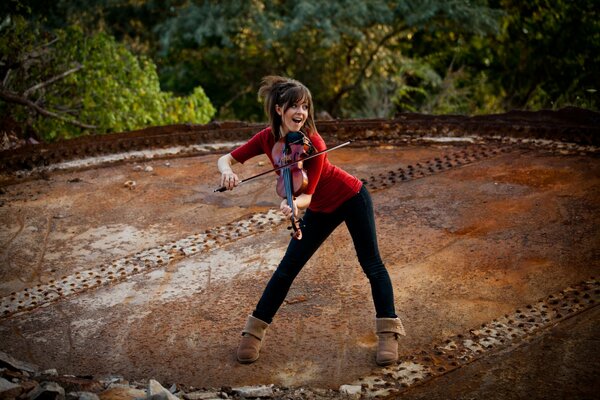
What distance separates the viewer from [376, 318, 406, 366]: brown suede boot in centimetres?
321

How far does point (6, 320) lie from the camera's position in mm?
3885

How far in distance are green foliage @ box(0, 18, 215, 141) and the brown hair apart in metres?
6.84

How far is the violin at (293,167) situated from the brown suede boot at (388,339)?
0.58m

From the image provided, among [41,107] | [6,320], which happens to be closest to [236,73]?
[41,107]

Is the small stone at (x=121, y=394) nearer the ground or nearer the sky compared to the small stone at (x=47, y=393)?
nearer the ground

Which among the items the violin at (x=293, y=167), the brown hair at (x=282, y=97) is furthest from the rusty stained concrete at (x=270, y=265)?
the brown hair at (x=282, y=97)

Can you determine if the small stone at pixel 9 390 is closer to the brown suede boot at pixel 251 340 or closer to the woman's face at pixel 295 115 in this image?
the brown suede boot at pixel 251 340

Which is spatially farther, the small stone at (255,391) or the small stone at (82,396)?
the small stone at (255,391)

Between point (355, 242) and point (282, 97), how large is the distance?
745 mm

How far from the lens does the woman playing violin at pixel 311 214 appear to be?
313 cm

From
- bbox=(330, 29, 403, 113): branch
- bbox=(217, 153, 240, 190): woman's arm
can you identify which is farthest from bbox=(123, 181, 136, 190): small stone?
bbox=(330, 29, 403, 113): branch

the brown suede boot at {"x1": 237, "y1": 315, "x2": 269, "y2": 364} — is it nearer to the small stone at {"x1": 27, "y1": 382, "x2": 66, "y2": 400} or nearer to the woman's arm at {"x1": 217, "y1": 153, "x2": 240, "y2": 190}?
the woman's arm at {"x1": 217, "y1": 153, "x2": 240, "y2": 190}

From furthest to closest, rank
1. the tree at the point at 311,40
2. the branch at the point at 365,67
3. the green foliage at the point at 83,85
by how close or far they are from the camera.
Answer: the branch at the point at 365,67, the tree at the point at 311,40, the green foliage at the point at 83,85

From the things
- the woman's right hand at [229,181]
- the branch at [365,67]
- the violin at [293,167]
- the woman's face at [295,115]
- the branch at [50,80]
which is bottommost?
the branch at [365,67]
